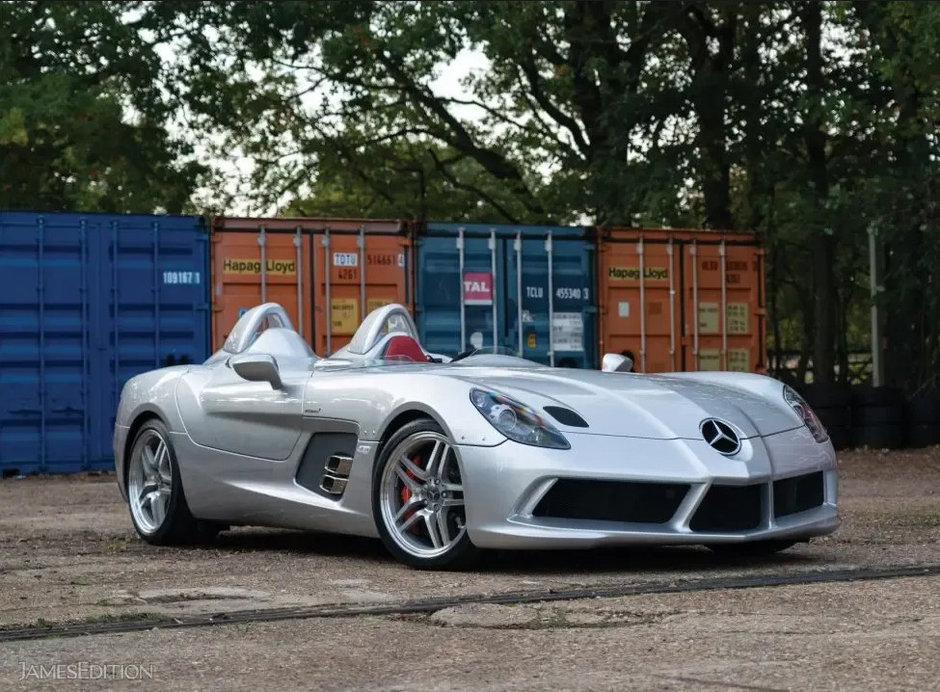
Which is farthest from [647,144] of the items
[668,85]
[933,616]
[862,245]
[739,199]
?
[933,616]

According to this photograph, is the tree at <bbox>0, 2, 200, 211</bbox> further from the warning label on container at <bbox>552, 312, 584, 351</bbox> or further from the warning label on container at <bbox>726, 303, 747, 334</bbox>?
the warning label on container at <bbox>726, 303, 747, 334</bbox>

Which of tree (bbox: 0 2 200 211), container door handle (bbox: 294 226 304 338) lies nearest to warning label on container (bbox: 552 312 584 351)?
container door handle (bbox: 294 226 304 338)

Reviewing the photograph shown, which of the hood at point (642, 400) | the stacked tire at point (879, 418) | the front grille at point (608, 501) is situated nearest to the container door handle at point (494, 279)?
the stacked tire at point (879, 418)

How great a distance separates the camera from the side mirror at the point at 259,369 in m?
8.39

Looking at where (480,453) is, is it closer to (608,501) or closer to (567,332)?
(608,501)

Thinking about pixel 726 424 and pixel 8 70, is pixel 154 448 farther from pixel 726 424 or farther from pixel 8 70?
pixel 8 70

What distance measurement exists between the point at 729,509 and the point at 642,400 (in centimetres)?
62

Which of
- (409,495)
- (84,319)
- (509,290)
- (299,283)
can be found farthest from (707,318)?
(409,495)

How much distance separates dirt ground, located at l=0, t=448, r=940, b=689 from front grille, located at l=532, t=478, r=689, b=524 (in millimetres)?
254

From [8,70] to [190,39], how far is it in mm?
3409

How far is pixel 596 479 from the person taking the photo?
7.10 meters

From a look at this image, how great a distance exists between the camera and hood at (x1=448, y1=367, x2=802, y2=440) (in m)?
7.35

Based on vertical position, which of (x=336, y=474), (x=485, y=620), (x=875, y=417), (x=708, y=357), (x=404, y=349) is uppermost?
(x=404, y=349)

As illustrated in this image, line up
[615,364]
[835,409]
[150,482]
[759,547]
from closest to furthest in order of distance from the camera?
1. [759,547]
2. [615,364]
3. [150,482]
4. [835,409]
